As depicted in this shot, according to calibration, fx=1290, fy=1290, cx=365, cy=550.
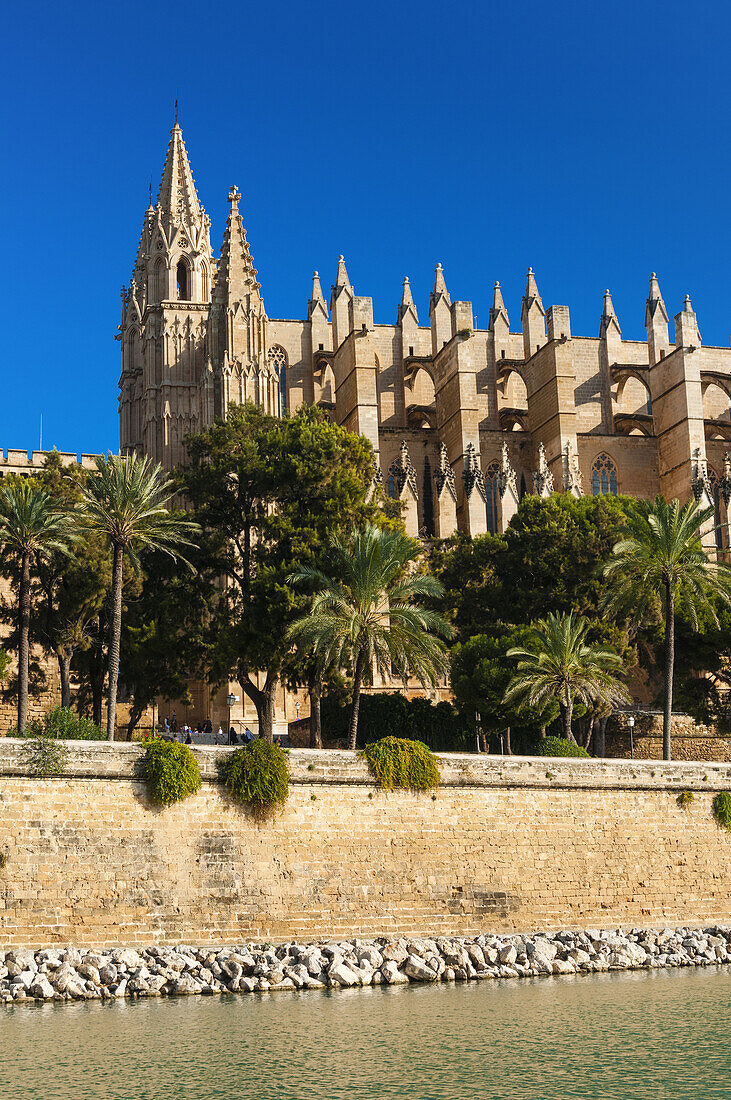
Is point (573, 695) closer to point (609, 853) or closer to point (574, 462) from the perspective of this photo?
point (609, 853)

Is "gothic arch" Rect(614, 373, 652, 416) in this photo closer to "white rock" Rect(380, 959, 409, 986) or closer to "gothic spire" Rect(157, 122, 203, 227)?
"gothic spire" Rect(157, 122, 203, 227)

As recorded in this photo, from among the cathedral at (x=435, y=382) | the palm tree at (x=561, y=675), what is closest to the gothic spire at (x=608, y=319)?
the cathedral at (x=435, y=382)

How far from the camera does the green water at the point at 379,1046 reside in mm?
14633

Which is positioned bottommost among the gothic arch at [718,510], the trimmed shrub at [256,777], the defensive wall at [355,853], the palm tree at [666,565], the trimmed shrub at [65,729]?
the defensive wall at [355,853]

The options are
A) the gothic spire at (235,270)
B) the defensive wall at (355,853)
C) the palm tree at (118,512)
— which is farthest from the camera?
the gothic spire at (235,270)

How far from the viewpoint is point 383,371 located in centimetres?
5641

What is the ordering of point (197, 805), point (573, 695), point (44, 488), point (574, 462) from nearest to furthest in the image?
point (197, 805), point (573, 695), point (44, 488), point (574, 462)

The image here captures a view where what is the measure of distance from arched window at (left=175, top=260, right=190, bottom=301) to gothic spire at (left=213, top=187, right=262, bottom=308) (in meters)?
1.56

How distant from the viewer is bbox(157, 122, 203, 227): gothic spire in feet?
156

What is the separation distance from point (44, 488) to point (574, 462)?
24.9 meters

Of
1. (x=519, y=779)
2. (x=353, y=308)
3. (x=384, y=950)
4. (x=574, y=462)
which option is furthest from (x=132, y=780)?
(x=353, y=308)

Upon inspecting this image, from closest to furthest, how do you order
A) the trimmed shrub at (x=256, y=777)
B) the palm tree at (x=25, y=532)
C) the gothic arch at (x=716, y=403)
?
the trimmed shrub at (x=256, y=777), the palm tree at (x=25, y=532), the gothic arch at (x=716, y=403)

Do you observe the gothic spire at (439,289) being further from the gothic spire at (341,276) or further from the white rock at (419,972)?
the white rock at (419,972)

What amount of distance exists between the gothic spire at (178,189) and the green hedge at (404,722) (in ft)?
72.5
